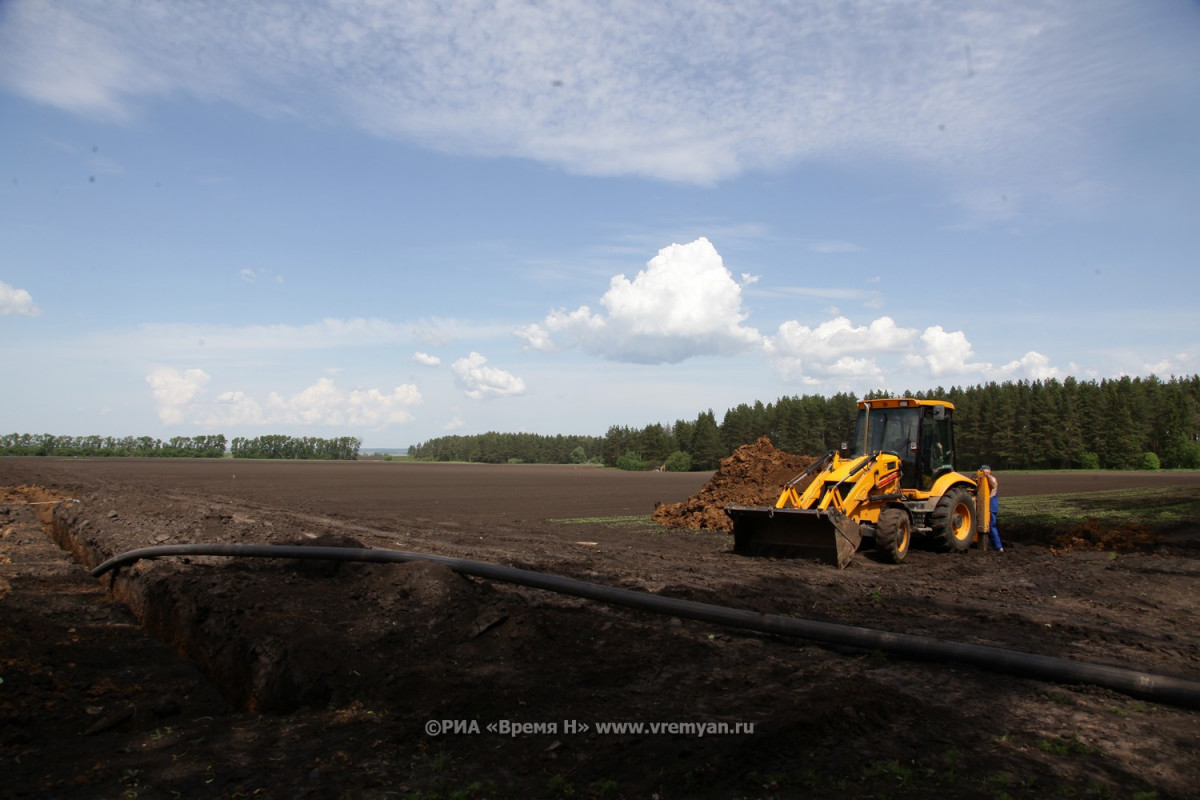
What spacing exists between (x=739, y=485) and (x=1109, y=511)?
11.9m

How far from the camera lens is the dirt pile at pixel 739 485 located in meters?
20.7

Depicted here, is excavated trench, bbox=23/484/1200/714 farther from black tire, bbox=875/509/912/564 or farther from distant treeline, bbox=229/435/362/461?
Result: distant treeline, bbox=229/435/362/461

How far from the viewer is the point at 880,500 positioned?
1354cm

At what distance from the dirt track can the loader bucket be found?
51.5 inches

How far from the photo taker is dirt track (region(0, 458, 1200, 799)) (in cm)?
433

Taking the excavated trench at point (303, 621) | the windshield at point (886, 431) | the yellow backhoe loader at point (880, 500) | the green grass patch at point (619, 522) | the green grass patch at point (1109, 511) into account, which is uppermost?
the windshield at point (886, 431)

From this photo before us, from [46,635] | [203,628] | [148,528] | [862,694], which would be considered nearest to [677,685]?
[862,694]

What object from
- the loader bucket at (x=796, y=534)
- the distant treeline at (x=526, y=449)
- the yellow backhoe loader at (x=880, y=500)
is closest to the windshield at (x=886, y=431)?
the yellow backhoe loader at (x=880, y=500)

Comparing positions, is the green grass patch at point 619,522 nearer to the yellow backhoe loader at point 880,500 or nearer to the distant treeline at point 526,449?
the yellow backhoe loader at point 880,500

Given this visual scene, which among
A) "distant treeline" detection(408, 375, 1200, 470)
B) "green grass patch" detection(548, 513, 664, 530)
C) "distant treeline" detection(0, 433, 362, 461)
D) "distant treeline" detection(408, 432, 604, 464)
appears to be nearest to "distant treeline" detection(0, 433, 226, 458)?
"distant treeline" detection(0, 433, 362, 461)

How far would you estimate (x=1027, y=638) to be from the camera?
762 centimetres

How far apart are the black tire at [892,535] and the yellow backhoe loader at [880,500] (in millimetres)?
16

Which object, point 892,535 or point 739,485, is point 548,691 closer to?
point 892,535

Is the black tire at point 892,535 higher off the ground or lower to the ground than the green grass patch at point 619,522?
higher
